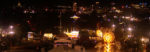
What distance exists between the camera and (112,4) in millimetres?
88125

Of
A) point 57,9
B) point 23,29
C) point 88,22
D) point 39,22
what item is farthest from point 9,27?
point 57,9

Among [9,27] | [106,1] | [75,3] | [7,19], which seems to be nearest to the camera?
[9,27]

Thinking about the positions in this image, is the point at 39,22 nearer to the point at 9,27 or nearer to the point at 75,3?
the point at 9,27

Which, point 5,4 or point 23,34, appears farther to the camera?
point 5,4

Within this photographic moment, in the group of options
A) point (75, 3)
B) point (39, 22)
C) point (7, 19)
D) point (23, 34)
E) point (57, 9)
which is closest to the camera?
point (23, 34)

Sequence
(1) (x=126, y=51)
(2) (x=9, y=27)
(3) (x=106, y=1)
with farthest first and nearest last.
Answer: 1. (3) (x=106, y=1)
2. (2) (x=9, y=27)
3. (1) (x=126, y=51)

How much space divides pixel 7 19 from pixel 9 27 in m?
4.15

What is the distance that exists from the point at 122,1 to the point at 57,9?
31.9 m

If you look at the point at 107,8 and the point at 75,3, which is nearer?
the point at 75,3

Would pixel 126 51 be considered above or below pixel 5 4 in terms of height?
below

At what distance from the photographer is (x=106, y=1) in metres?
85.2

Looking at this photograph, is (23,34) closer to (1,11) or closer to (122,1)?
(1,11)

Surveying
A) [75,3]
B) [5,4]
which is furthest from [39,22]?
[75,3]

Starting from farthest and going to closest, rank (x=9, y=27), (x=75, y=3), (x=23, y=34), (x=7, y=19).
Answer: (x=75, y=3), (x=7, y=19), (x=9, y=27), (x=23, y=34)
